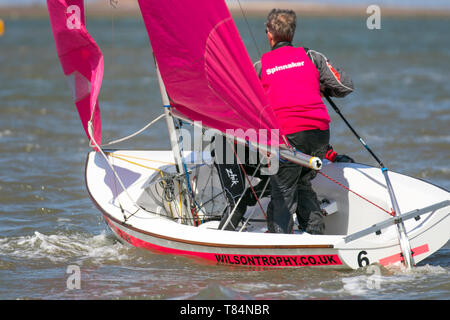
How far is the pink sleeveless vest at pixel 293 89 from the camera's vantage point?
180 inches

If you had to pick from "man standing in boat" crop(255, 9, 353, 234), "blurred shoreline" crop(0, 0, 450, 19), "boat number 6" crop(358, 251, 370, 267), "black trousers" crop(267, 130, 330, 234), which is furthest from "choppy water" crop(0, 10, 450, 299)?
"blurred shoreline" crop(0, 0, 450, 19)

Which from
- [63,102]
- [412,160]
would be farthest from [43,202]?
[63,102]

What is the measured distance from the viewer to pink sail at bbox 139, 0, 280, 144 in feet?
14.9

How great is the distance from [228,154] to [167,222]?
25.6 inches

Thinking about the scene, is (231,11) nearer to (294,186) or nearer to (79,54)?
(79,54)

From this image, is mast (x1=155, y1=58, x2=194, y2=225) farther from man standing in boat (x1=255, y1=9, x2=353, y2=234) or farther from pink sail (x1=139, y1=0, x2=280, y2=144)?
man standing in boat (x1=255, y1=9, x2=353, y2=234)

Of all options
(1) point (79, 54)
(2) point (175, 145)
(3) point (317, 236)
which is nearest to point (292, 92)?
(3) point (317, 236)

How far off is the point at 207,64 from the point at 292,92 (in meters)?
0.61

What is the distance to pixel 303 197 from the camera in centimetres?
491

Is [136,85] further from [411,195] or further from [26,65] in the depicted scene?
[411,195]

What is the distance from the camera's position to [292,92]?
15.1ft

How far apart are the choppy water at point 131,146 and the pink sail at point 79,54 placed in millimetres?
1015
